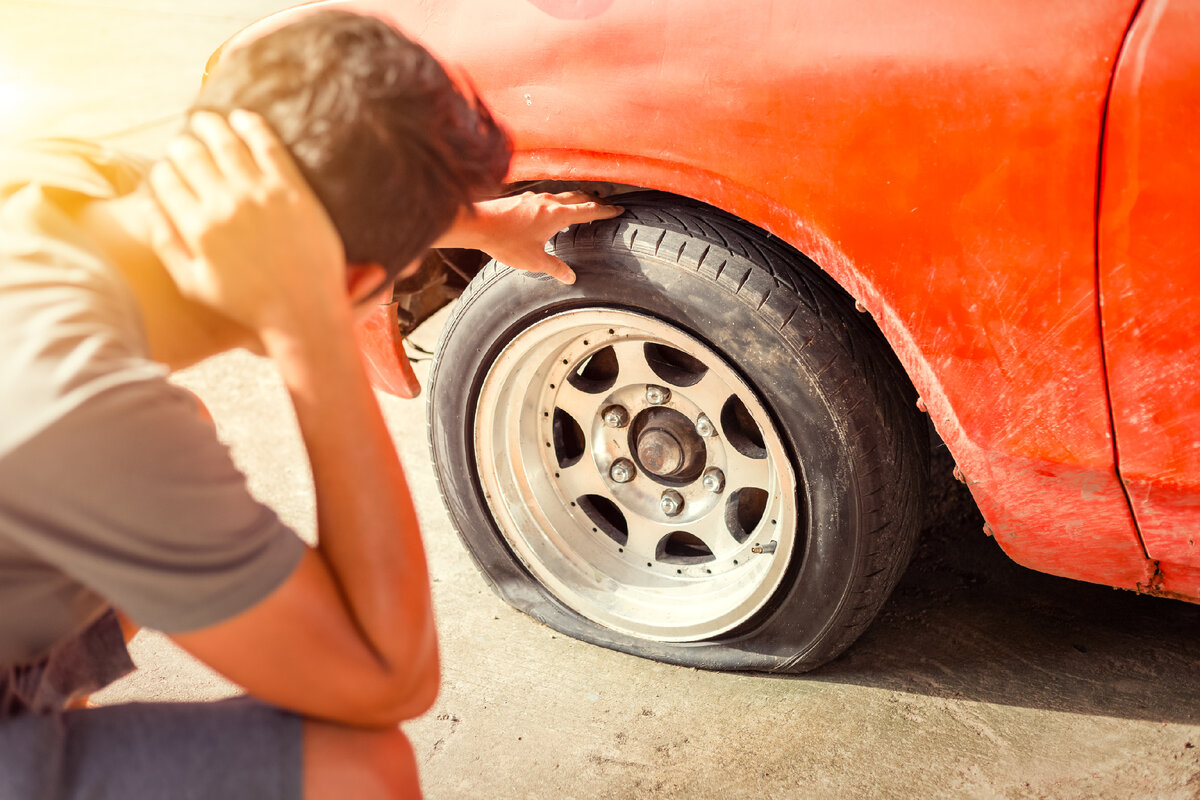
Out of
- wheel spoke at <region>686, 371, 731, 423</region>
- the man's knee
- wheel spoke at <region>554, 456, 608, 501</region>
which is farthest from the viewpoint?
wheel spoke at <region>554, 456, 608, 501</region>

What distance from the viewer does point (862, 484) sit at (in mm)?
1866

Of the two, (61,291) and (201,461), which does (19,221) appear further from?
(201,461)

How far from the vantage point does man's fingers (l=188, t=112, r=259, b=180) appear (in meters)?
0.96

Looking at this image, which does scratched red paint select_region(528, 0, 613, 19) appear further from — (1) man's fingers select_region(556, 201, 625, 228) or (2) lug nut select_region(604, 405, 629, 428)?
(2) lug nut select_region(604, 405, 629, 428)

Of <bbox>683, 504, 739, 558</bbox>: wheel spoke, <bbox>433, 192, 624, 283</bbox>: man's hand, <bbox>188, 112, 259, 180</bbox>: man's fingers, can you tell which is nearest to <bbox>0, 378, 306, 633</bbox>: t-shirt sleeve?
<bbox>188, 112, 259, 180</bbox>: man's fingers

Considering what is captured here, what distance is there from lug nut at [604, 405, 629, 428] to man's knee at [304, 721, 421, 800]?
1192 millimetres

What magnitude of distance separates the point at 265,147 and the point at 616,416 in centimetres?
134

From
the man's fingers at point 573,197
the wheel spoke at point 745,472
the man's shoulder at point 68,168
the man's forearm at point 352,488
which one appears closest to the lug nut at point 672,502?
the wheel spoke at point 745,472

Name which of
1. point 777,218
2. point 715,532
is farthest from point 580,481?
point 777,218

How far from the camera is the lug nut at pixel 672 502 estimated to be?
2.24 m

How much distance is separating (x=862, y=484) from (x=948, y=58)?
778mm

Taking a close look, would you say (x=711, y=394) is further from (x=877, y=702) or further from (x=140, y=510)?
(x=140, y=510)

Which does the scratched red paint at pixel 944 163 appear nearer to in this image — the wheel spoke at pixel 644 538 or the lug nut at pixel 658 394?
the lug nut at pixel 658 394

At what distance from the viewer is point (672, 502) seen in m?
2.24
